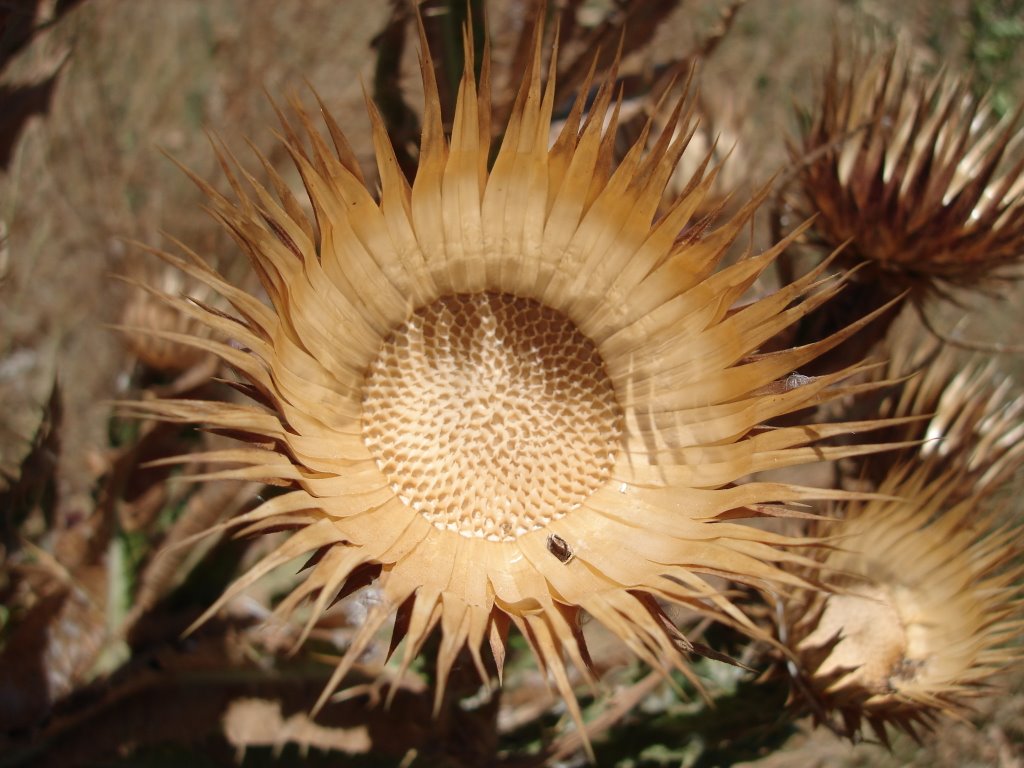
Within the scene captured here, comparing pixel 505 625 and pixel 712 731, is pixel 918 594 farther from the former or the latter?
pixel 505 625

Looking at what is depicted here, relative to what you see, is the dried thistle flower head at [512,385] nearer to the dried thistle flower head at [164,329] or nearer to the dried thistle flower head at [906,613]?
the dried thistle flower head at [906,613]

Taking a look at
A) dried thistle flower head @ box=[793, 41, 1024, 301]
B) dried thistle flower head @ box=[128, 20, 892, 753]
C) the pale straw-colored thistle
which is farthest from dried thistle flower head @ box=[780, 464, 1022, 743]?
dried thistle flower head @ box=[793, 41, 1024, 301]

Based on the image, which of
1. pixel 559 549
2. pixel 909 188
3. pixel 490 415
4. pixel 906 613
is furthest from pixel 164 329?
pixel 906 613

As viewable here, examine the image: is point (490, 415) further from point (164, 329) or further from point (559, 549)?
point (164, 329)

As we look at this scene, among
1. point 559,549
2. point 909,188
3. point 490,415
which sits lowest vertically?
point 559,549

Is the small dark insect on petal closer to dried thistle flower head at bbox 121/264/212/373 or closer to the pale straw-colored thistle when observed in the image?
the pale straw-colored thistle

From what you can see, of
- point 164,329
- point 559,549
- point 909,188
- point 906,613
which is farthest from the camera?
point 164,329
